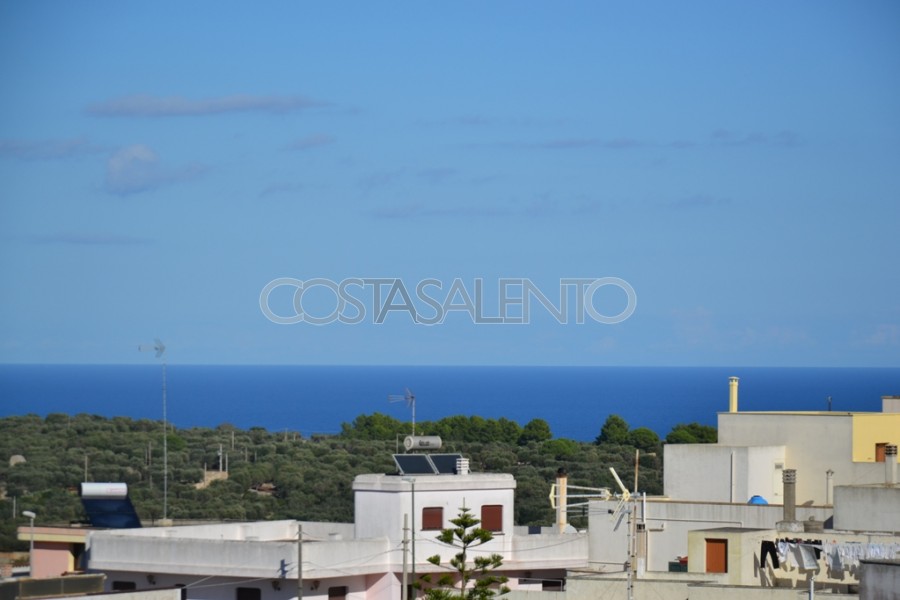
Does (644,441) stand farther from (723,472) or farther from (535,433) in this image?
(723,472)

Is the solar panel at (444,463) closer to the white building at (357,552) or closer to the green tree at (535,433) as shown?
the white building at (357,552)

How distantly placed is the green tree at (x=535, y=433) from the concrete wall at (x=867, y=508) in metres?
69.6

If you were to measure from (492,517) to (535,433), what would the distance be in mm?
72315

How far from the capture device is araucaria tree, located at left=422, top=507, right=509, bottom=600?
31547 mm

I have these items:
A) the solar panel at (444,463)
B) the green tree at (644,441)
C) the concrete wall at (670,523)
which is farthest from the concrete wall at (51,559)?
the green tree at (644,441)

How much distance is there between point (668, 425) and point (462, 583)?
153m

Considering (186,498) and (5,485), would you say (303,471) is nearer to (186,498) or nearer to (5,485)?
(186,498)

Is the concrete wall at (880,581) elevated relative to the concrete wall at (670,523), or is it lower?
elevated

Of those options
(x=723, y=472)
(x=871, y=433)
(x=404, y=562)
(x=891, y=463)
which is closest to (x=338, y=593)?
(x=404, y=562)

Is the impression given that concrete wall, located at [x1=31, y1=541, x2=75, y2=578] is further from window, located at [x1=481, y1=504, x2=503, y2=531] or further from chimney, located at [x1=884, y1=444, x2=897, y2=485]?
chimney, located at [x1=884, y1=444, x2=897, y2=485]

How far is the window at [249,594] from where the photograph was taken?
33.8 m

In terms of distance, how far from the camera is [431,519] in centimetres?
3606

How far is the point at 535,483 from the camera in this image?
76438 mm

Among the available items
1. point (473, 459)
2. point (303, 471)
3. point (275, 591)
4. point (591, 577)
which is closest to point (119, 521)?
point (275, 591)
